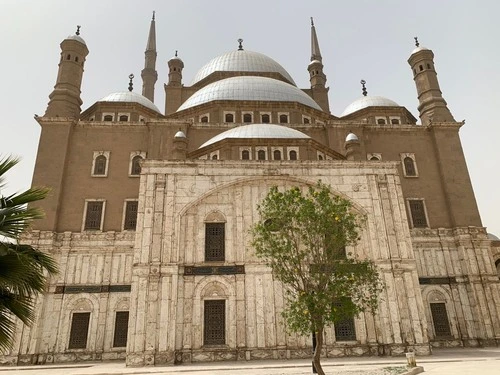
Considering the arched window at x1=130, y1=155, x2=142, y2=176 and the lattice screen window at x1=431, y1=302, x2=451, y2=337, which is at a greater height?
the arched window at x1=130, y1=155, x2=142, y2=176

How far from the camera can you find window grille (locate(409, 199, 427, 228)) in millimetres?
20312

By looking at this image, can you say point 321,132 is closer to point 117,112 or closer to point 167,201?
point 167,201

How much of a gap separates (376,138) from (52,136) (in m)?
17.3

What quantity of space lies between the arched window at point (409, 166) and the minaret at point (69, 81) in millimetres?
18591

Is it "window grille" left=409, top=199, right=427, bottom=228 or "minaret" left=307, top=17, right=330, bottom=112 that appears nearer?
"window grille" left=409, top=199, right=427, bottom=228

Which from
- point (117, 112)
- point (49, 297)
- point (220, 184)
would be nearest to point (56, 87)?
point (117, 112)

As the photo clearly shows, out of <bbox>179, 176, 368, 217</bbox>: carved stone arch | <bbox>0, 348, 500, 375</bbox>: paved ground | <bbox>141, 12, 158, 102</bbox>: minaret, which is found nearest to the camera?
<bbox>0, 348, 500, 375</bbox>: paved ground

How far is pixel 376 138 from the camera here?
2234 cm

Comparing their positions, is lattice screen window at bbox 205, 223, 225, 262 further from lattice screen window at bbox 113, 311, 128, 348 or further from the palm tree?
the palm tree

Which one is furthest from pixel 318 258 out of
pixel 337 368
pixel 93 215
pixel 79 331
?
pixel 93 215

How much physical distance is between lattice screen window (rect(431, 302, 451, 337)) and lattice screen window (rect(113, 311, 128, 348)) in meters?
13.8

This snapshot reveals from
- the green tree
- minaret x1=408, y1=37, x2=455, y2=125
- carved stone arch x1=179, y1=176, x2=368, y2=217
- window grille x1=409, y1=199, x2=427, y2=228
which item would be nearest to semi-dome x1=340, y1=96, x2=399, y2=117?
minaret x1=408, y1=37, x2=455, y2=125

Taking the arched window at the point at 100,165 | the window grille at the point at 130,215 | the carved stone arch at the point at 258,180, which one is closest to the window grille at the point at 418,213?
the carved stone arch at the point at 258,180

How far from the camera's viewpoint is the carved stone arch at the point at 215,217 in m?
15.2
